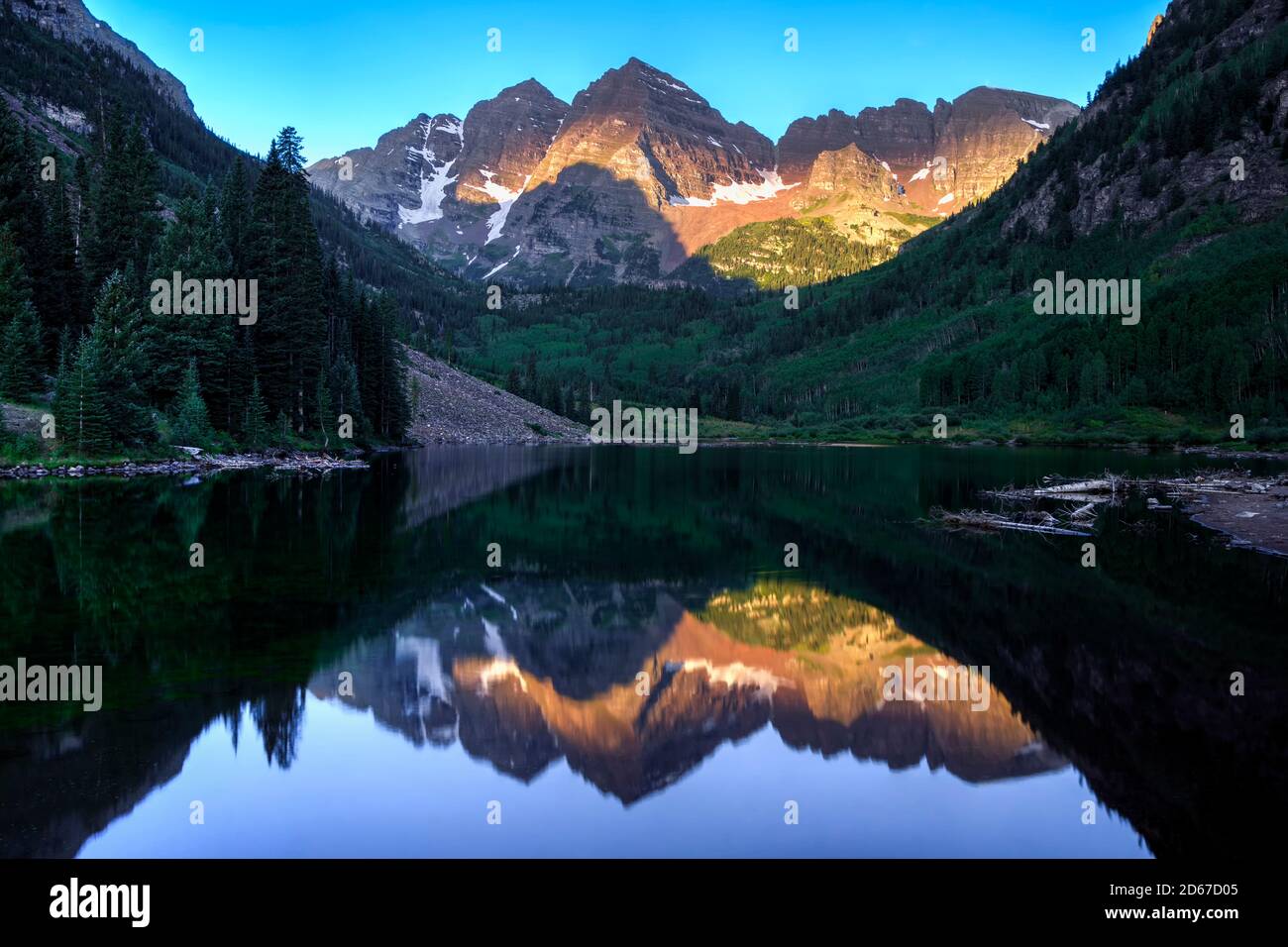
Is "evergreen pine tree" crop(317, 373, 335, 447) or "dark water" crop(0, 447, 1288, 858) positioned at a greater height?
"evergreen pine tree" crop(317, 373, 335, 447)

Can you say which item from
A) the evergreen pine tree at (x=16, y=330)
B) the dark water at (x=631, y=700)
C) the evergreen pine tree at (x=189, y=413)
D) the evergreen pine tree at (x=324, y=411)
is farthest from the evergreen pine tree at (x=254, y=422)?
the dark water at (x=631, y=700)

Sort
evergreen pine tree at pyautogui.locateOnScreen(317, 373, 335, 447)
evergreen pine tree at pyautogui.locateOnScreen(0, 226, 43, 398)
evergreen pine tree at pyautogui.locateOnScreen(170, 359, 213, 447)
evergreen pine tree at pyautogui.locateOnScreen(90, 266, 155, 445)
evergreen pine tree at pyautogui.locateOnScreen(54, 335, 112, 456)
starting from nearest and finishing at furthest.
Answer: evergreen pine tree at pyautogui.locateOnScreen(54, 335, 112, 456) → evergreen pine tree at pyautogui.locateOnScreen(90, 266, 155, 445) → evergreen pine tree at pyautogui.locateOnScreen(0, 226, 43, 398) → evergreen pine tree at pyautogui.locateOnScreen(170, 359, 213, 447) → evergreen pine tree at pyautogui.locateOnScreen(317, 373, 335, 447)

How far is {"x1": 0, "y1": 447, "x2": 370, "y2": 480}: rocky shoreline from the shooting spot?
52.9m

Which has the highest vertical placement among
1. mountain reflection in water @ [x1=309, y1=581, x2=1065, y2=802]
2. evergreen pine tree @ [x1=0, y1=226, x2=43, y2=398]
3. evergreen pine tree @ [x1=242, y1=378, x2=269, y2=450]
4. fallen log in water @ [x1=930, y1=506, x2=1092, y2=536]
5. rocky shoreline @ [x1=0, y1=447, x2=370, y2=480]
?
evergreen pine tree @ [x1=0, y1=226, x2=43, y2=398]

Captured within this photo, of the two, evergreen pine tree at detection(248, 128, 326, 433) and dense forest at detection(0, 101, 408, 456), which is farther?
evergreen pine tree at detection(248, 128, 326, 433)

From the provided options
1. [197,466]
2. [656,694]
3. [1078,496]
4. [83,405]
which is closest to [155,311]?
[83,405]

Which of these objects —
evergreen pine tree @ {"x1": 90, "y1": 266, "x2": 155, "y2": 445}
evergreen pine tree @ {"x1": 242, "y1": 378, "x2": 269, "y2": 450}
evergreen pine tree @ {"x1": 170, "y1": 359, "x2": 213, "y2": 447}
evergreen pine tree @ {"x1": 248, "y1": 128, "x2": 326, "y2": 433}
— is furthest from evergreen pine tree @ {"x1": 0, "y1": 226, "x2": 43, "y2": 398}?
evergreen pine tree @ {"x1": 248, "y1": 128, "x2": 326, "y2": 433}

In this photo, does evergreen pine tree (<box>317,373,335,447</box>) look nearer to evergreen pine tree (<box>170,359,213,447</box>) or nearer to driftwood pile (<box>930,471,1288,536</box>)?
evergreen pine tree (<box>170,359,213,447</box>)

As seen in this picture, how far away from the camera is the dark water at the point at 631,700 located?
32.3 ft

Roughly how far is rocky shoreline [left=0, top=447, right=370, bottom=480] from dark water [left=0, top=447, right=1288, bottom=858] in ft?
97.4

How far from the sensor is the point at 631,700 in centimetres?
1468

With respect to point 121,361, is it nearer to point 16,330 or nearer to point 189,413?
point 16,330

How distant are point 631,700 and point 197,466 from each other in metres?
58.4

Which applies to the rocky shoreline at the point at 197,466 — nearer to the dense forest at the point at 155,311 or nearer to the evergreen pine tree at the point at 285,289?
the dense forest at the point at 155,311
